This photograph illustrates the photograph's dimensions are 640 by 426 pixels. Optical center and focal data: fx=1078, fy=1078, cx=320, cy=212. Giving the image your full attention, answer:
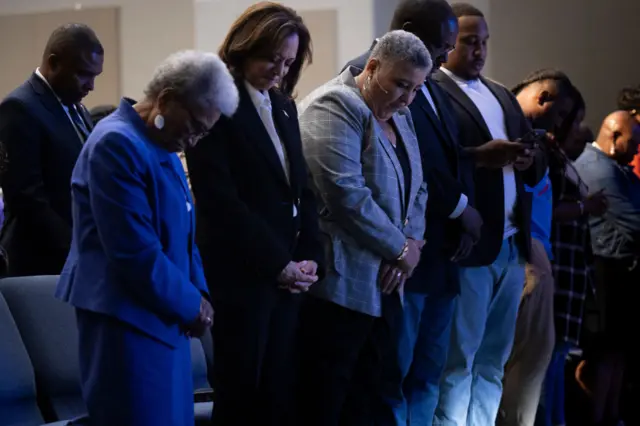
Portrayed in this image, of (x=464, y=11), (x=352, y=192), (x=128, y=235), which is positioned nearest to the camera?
(x=128, y=235)

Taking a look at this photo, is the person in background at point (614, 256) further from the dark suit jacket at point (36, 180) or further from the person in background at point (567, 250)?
the dark suit jacket at point (36, 180)

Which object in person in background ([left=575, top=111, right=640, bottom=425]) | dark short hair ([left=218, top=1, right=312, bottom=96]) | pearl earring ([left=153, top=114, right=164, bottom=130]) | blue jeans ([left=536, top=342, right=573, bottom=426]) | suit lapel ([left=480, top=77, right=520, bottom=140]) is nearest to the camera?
pearl earring ([left=153, top=114, right=164, bottom=130])

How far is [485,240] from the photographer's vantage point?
369cm

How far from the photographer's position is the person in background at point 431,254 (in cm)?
346

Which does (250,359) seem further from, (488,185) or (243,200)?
(488,185)

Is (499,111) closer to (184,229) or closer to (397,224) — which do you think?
(397,224)

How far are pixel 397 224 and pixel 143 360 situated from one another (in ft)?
3.86

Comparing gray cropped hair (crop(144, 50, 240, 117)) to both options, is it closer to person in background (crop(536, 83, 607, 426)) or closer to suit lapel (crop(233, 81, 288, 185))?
suit lapel (crop(233, 81, 288, 185))

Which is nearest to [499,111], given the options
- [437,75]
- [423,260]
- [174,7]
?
[437,75]

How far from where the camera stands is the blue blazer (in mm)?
2279

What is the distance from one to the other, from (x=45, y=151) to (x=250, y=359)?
1.14 m

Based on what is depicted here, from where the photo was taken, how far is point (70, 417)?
296 cm

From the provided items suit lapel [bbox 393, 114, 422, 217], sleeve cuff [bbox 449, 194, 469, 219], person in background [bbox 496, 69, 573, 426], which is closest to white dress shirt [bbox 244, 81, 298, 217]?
suit lapel [bbox 393, 114, 422, 217]

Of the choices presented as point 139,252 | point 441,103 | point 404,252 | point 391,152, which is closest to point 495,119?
point 441,103
